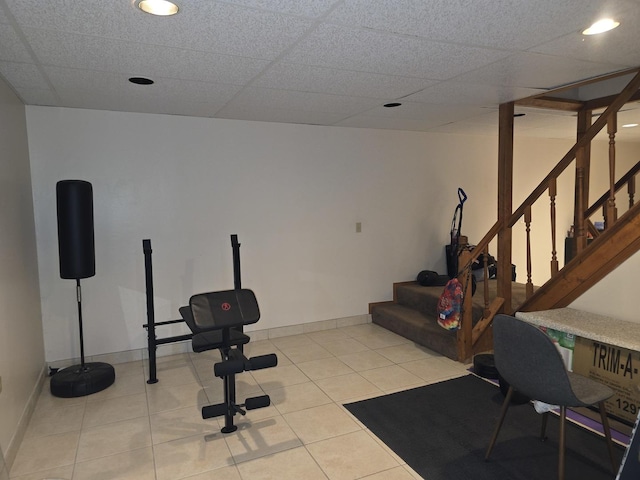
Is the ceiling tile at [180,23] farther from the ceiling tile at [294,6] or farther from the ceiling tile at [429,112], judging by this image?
the ceiling tile at [429,112]

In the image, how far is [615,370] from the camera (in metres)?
2.64

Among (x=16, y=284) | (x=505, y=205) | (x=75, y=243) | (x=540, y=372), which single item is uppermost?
(x=505, y=205)

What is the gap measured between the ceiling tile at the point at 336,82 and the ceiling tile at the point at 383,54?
11 centimetres

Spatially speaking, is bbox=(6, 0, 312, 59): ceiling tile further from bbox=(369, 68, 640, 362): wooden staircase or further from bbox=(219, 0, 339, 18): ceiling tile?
bbox=(369, 68, 640, 362): wooden staircase

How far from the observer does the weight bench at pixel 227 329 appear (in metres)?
2.44

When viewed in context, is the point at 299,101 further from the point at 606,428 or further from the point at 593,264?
the point at 606,428

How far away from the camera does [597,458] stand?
2.36 m

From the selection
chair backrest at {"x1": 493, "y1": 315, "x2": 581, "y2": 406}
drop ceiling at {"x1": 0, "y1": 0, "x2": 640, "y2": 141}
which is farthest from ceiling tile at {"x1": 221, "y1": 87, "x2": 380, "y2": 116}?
chair backrest at {"x1": 493, "y1": 315, "x2": 581, "y2": 406}

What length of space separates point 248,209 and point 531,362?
3.01 meters

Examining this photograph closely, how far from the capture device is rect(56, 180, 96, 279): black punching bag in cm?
314

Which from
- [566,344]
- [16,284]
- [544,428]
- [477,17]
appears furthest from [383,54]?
[16,284]

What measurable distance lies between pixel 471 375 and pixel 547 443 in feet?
3.33

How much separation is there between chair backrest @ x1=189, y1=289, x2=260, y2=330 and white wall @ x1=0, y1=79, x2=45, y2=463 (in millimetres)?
1126

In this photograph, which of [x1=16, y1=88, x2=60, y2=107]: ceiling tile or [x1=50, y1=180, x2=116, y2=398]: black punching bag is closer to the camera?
[x1=16, y1=88, x2=60, y2=107]: ceiling tile
